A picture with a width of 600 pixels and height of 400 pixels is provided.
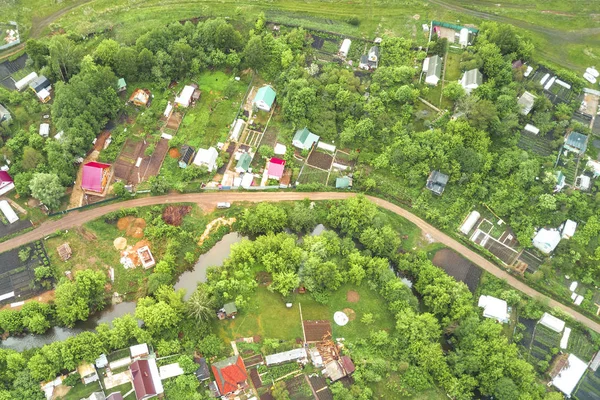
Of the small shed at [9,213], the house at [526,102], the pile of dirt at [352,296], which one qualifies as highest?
the house at [526,102]

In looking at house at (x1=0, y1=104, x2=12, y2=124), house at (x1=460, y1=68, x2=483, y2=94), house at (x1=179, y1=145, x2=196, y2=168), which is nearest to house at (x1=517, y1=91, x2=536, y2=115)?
house at (x1=460, y1=68, x2=483, y2=94)

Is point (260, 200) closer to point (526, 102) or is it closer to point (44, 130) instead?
point (44, 130)

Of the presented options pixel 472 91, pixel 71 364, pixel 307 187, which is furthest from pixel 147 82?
pixel 472 91

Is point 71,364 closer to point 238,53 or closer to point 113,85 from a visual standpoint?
point 113,85

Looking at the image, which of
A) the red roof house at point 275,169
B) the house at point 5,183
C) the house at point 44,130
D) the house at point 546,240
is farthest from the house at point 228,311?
the house at point 546,240

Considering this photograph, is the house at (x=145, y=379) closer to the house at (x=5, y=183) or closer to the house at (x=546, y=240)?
the house at (x=5, y=183)

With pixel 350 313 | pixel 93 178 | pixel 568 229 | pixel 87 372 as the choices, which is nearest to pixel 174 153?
pixel 93 178
